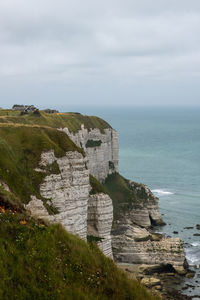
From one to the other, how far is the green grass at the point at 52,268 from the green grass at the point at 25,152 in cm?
2281

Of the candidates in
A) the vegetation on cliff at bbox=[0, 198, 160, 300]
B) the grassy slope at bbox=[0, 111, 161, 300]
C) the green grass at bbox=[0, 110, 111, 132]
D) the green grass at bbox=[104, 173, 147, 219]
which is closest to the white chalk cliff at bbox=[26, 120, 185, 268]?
the green grass at bbox=[104, 173, 147, 219]

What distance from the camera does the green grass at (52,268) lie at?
20.3 meters

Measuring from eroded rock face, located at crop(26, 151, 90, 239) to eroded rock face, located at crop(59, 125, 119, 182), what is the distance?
3873 centimetres

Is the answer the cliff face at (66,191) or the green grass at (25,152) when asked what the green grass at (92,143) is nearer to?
the green grass at (25,152)

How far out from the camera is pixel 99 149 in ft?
357

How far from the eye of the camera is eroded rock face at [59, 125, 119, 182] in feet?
338

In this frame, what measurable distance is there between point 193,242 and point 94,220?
98.6 feet

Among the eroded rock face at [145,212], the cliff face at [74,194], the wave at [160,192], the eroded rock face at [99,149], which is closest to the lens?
the cliff face at [74,194]

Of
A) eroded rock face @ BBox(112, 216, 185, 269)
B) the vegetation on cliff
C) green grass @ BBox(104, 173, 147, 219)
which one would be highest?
the vegetation on cliff

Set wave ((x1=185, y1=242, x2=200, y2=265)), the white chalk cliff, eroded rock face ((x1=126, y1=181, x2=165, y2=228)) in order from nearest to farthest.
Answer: the white chalk cliff < wave ((x1=185, y1=242, x2=200, y2=265)) < eroded rock face ((x1=126, y1=181, x2=165, y2=228))

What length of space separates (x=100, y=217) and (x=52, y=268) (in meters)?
45.1

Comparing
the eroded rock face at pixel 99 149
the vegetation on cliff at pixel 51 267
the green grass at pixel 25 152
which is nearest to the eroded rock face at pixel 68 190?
the green grass at pixel 25 152

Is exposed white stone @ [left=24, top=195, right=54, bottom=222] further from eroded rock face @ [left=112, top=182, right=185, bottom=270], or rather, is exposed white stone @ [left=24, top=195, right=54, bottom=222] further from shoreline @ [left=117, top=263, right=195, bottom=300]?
eroded rock face @ [left=112, top=182, right=185, bottom=270]

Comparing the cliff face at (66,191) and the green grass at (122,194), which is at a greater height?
the cliff face at (66,191)
